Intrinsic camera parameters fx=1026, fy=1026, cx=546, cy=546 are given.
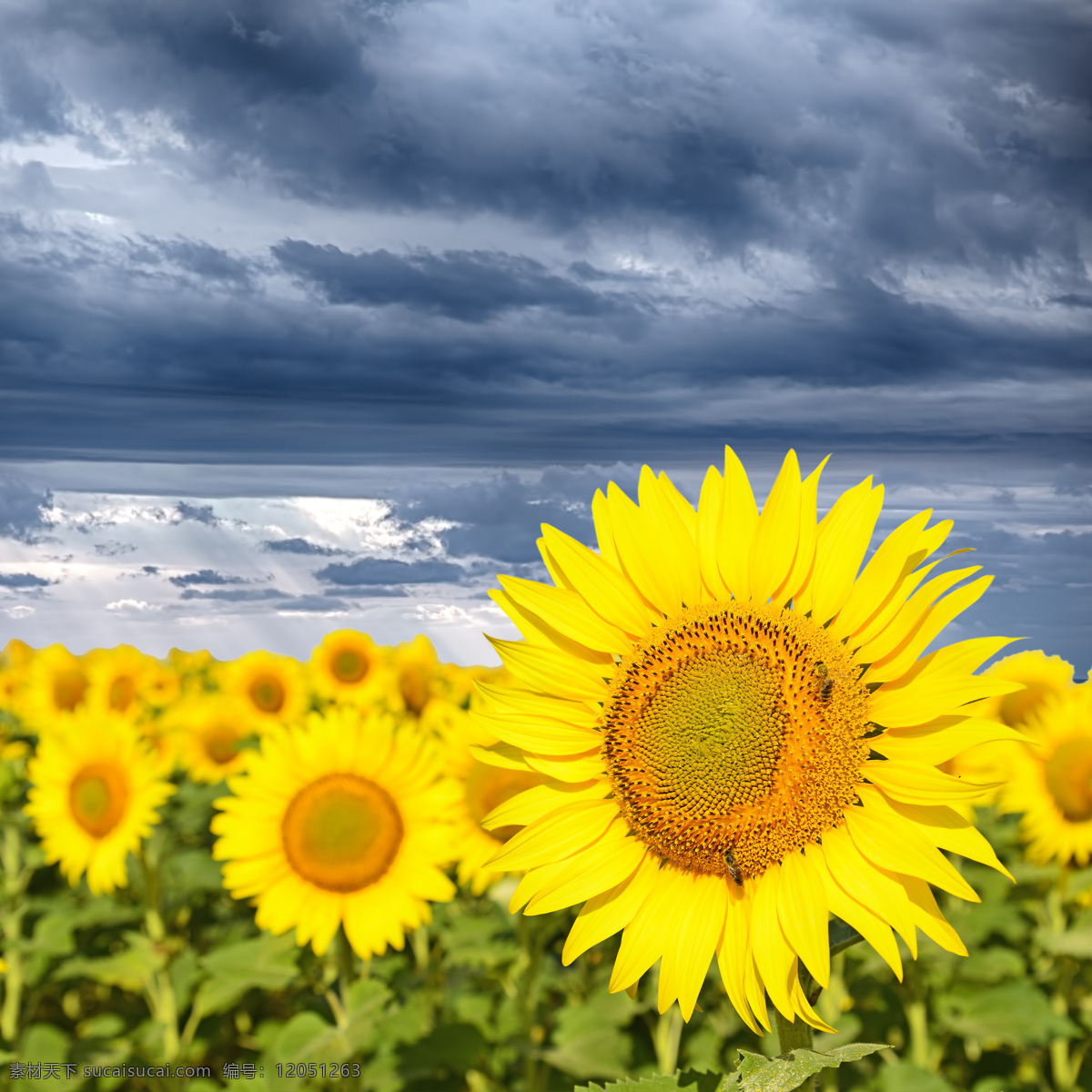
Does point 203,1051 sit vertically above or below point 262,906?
below

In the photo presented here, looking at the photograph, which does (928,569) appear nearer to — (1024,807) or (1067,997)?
(1024,807)

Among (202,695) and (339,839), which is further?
(202,695)

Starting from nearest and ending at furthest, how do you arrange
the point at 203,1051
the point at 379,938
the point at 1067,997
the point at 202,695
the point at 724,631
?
1. the point at 724,631
2. the point at 379,938
3. the point at 1067,997
4. the point at 203,1051
5. the point at 202,695

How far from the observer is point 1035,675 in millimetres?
7977

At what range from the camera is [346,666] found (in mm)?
10406

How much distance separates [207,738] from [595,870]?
7.97 metres

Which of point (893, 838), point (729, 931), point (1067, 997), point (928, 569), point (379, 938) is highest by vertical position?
point (928, 569)

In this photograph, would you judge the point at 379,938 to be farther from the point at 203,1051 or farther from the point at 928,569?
the point at 928,569

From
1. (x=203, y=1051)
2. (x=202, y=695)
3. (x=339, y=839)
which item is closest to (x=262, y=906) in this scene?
(x=339, y=839)

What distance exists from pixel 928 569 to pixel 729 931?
914 millimetres

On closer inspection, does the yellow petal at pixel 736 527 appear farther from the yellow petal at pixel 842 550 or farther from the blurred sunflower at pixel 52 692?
the blurred sunflower at pixel 52 692

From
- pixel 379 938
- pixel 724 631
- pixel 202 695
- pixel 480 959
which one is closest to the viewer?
pixel 724 631

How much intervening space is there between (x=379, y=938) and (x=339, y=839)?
20.7 inches

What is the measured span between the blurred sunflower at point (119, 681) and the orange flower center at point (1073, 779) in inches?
301
